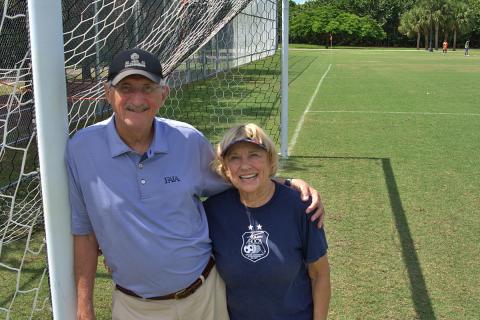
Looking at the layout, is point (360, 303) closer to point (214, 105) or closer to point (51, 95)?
point (51, 95)

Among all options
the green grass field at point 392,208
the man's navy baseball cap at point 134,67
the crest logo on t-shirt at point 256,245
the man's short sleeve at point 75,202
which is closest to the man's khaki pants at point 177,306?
the crest logo on t-shirt at point 256,245

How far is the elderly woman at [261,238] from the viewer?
2.27 meters

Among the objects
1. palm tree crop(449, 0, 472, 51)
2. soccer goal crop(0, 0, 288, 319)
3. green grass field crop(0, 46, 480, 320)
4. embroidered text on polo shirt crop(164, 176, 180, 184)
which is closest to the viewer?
soccer goal crop(0, 0, 288, 319)

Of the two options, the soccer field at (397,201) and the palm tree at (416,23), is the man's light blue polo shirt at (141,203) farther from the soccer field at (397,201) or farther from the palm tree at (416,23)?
the palm tree at (416,23)

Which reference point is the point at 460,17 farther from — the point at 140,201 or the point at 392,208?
the point at 140,201

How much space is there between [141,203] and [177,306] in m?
0.48

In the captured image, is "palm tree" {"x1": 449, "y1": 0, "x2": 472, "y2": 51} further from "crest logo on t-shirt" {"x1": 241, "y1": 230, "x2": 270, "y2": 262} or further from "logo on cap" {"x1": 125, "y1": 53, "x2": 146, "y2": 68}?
"logo on cap" {"x1": 125, "y1": 53, "x2": 146, "y2": 68}

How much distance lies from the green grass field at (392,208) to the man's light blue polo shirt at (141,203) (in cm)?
176

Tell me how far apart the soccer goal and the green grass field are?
0.13 metres

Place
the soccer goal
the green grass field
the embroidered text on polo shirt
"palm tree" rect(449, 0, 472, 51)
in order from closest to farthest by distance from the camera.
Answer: the soccer goal
the embroidered text on polo shirt
the green grass field
"palm tree" rect(449, 0, 472, 51)

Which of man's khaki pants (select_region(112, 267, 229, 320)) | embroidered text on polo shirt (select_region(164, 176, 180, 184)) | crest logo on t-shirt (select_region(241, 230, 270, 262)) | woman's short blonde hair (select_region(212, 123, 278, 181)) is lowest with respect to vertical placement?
man's khaki pants (select_region(112, 267, 229, 320))

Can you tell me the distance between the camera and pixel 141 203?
205 cm

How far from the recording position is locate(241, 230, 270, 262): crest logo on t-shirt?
226 cm

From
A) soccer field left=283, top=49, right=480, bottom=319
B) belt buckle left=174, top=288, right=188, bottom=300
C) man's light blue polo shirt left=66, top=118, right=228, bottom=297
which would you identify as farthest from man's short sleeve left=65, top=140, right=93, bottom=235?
soccer field left=283, top=49, right=480, bottom=319
